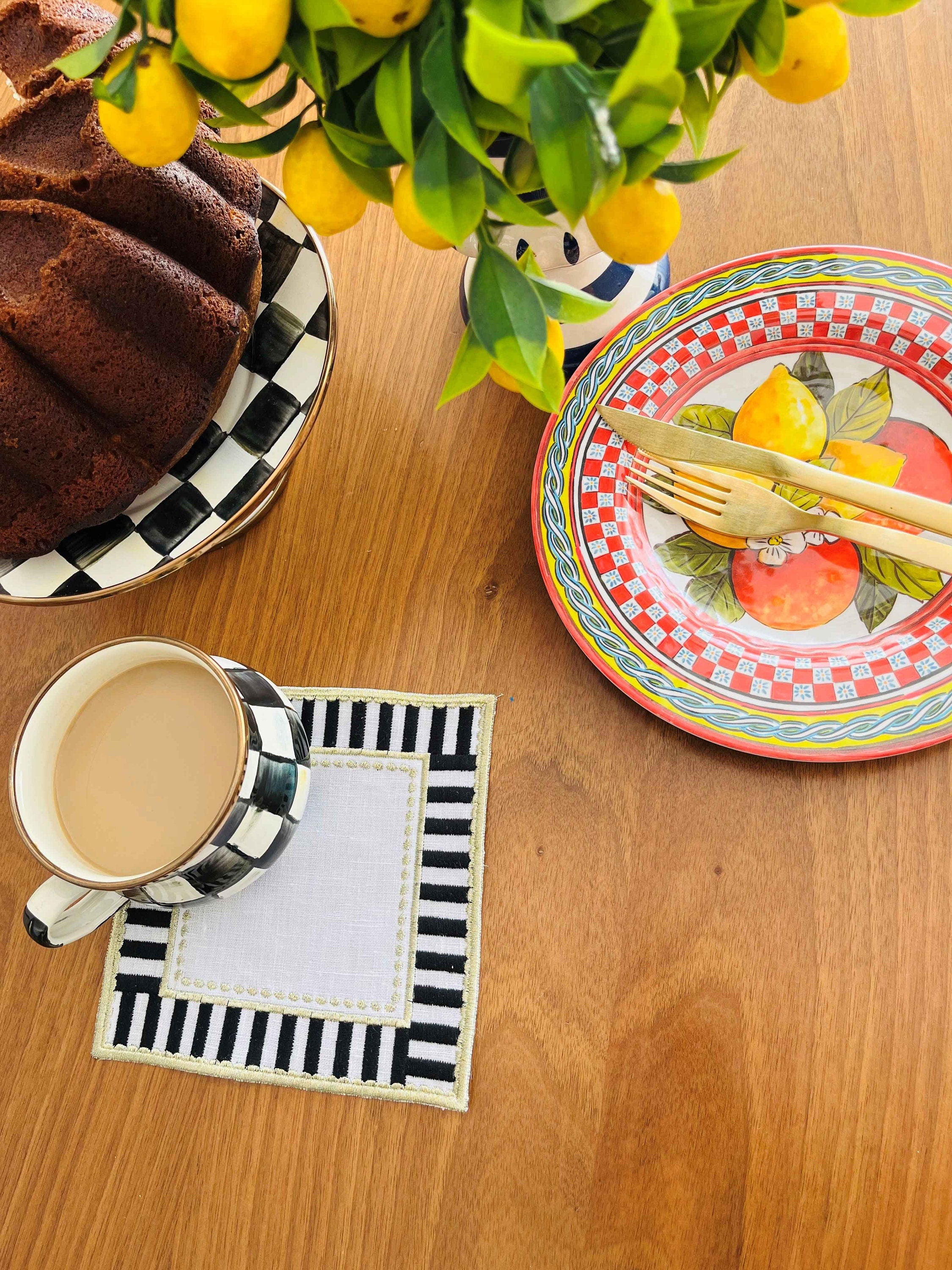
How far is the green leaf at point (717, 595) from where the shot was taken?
0.63 meters

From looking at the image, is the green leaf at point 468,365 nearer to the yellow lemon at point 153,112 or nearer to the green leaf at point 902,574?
the yellow lemon at point 153,112

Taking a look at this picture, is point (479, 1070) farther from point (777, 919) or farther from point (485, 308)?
point (485, 308)

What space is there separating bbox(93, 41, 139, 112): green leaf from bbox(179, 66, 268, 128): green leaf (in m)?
0.02

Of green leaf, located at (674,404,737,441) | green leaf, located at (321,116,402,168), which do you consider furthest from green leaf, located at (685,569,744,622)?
green leaf, located at (321,116,402,168)

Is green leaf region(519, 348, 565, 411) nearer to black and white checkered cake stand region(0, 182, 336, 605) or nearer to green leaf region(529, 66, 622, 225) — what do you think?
green leaf region(529, 66, 622, 225)

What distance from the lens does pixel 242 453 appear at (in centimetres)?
65

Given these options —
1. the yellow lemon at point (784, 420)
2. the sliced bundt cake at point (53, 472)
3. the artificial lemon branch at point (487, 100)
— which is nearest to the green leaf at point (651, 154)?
the artificial lemon branch at point (487, 100)

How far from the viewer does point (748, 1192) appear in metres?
0.58

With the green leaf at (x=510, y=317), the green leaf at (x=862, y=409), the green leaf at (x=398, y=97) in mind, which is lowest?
the green leaf at (x=862, y=409)

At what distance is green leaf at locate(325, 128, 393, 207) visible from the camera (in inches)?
16.9

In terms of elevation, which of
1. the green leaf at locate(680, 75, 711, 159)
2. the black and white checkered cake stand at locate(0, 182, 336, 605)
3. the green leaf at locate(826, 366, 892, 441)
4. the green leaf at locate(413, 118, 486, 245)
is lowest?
the green leaf at locate(826, 366, 892, 441)

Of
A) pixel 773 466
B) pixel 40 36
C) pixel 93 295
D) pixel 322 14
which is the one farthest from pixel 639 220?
pixel 40 36

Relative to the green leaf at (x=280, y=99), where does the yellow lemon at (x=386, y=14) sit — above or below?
above

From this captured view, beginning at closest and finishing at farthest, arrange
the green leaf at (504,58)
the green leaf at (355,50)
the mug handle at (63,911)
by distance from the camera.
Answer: the green leaf at (504,58)
the green leaf at (355,50)
the mug handle at (63,911)
